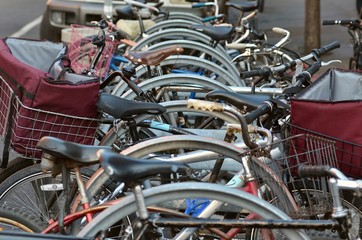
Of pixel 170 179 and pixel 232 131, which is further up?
pixel 232 131

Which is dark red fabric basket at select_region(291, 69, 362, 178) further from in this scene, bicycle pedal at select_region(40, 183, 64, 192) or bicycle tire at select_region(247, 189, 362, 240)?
bicycle pedal at select_region(40, 183, 64, 192)

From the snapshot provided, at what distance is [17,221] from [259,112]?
4.54 feet

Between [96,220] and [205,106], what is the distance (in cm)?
105

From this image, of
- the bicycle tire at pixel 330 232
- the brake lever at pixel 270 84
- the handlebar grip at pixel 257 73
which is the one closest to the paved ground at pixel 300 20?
the brake lever at pixel 270 84

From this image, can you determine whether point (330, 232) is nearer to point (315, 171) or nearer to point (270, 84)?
point (315, 171)

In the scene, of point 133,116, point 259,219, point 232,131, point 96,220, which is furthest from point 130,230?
point 133,116

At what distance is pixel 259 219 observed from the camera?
11.1 ft

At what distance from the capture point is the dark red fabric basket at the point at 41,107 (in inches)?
180

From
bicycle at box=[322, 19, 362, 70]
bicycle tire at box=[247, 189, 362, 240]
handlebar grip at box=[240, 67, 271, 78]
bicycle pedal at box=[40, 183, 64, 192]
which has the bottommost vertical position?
bicycle at box=[322, 19, 362, 70]

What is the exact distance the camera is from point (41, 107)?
4.59 meters

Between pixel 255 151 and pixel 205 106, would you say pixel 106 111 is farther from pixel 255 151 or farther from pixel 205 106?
pixel 255 151

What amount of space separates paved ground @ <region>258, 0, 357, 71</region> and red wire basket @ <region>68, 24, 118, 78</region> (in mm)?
5653

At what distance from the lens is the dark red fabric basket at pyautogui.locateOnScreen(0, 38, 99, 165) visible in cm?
456

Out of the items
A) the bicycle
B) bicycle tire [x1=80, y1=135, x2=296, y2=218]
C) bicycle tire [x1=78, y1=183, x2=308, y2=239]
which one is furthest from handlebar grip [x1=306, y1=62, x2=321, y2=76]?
the bicycle
